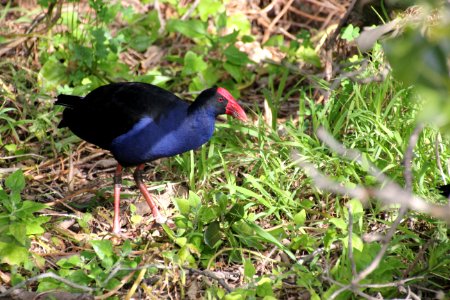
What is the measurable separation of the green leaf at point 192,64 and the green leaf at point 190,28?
0.19 metres

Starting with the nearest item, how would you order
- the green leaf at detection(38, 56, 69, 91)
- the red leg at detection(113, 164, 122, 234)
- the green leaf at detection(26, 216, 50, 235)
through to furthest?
the green leaf at detection(26, 216, 50, 235) < the red leg at detection(113, 164, 122, 234) < the green leaf at detection(38, 56, 69, 91)

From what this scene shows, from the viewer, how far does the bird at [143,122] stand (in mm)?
4133

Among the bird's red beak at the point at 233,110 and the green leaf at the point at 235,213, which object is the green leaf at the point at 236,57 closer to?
the bird's red beak at the point at 233,110

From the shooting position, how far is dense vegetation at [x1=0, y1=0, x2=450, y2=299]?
11.6 ft

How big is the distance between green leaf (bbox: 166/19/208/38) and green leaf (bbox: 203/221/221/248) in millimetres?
2279

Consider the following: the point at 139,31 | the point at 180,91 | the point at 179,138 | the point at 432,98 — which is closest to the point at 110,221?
the point at 179,138

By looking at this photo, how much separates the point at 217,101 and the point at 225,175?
0.48m

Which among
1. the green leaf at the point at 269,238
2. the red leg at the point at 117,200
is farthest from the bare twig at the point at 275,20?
the green leaf at the point at 269,238

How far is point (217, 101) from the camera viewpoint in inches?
169

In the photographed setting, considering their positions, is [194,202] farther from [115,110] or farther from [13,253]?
[13,253]

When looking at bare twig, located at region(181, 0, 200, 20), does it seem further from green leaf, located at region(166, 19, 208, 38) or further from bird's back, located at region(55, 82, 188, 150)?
bird's back, located at region(55, 82, 188, 150)

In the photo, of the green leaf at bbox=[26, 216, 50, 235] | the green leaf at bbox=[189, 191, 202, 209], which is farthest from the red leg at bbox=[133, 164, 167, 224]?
the green leaf at bbox=[26, 216, 50, 235]

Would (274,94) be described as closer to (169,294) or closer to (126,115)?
(126,115)

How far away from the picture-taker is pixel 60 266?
376 centimetres
